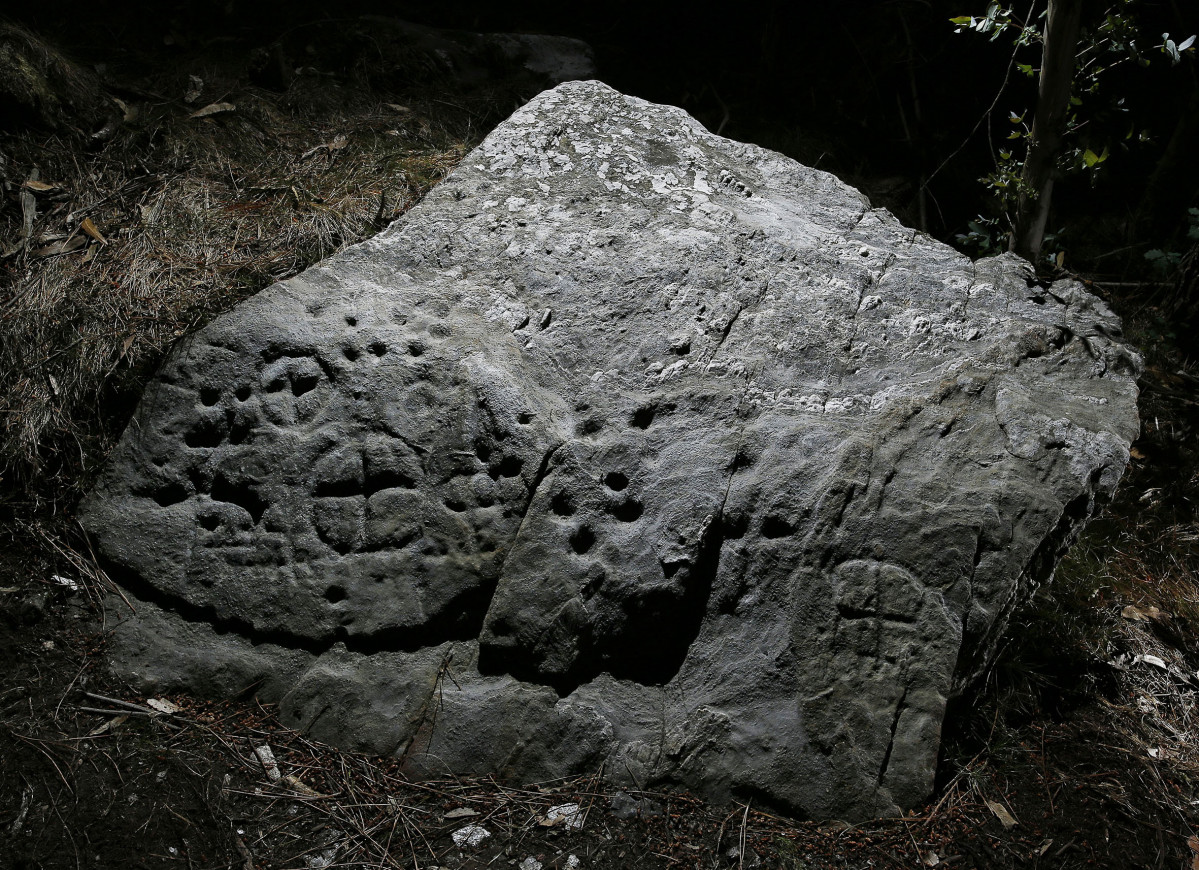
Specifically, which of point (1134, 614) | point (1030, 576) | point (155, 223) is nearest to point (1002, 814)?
point (1030, 576)

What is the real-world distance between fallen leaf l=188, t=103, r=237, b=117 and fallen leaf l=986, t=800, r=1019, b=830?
370cm

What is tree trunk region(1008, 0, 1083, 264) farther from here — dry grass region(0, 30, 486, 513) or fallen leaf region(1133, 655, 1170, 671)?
dry grass region(0, 30, 486, 513)

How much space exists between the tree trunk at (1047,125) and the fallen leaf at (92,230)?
3420 millimetres

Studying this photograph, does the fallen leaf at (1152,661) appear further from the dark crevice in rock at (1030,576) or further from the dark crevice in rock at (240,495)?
the dark crevice in rock at (240,495)

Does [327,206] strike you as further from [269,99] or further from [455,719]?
[455,719]

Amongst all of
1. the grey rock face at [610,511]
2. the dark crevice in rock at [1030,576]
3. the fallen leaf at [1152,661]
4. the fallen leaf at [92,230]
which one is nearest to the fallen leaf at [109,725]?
the grey rock face at [610,511]

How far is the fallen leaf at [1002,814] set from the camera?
2133mm

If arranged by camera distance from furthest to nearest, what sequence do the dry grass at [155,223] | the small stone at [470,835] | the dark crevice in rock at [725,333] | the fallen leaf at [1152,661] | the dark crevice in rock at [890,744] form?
1. the fallen leaf at [1152,661]
2. the dry grass at [155,223]
3. the dark crevice in rock at [725,333]
4. the dark crevice in rock at [890,744]
5. the small stone at [470,835]

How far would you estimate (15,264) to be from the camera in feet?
9.18

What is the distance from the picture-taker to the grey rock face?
6.82ft

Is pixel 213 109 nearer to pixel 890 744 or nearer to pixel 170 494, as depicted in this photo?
pixel 170 494

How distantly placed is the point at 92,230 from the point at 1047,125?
3533 mm

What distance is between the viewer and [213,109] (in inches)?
134

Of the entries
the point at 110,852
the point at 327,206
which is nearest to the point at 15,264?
the point at 327,206
